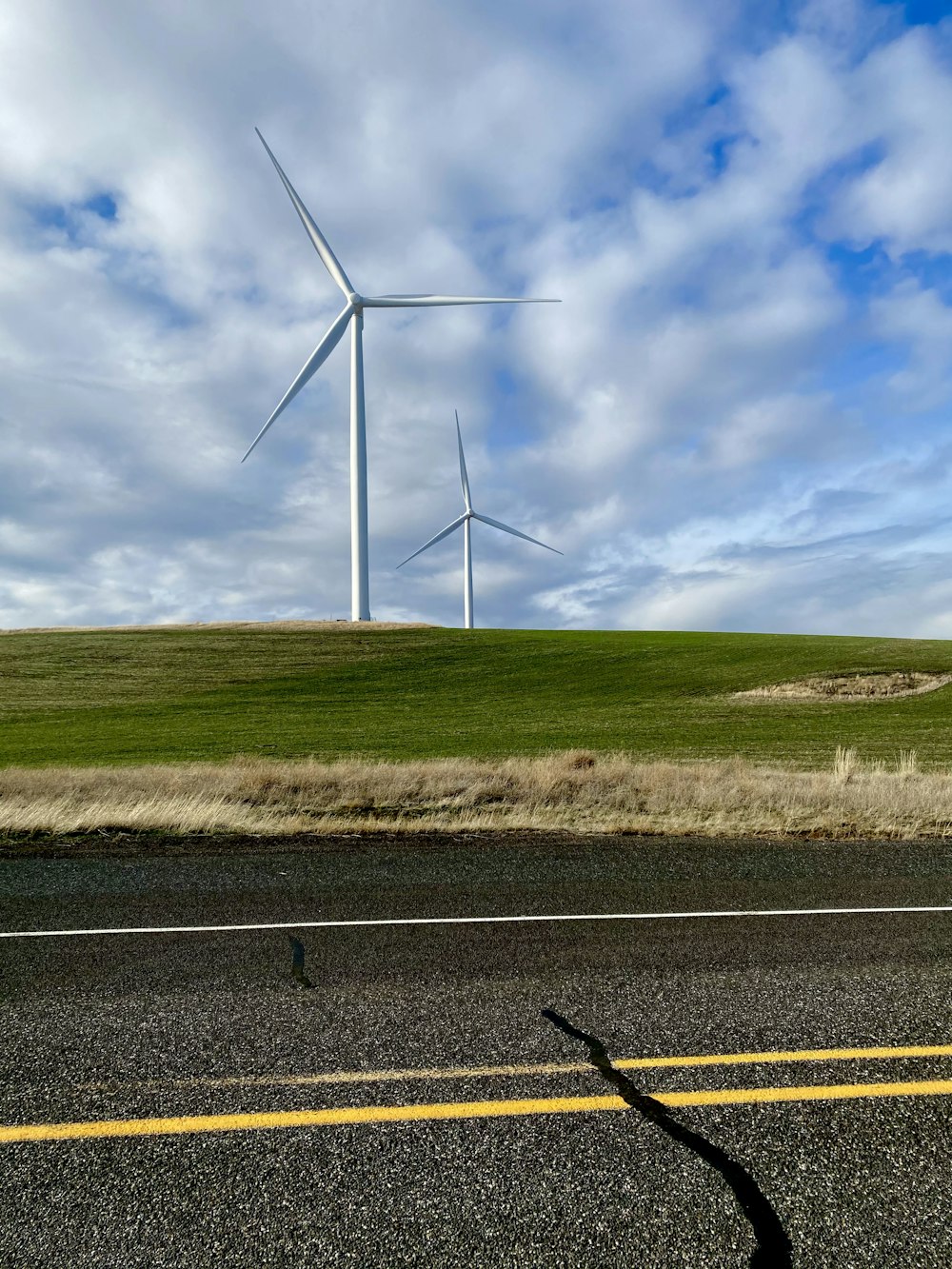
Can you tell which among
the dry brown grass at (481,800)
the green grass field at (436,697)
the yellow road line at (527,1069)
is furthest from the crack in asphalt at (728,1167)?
the green grass field at (436,697)

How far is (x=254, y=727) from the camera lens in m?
35.2

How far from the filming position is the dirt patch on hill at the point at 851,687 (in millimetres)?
45316

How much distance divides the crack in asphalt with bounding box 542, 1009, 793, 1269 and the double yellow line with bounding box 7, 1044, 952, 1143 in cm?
10

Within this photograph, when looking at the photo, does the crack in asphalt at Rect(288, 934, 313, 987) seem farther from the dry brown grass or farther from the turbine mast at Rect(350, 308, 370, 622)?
the turbine mast at Rect(350, 308, 370, 622)

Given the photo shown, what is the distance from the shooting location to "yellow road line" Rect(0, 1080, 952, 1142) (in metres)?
4.45

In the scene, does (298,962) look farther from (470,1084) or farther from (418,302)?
(418,302)

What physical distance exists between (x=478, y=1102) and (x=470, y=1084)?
0.22m

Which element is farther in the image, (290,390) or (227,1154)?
(290,390)

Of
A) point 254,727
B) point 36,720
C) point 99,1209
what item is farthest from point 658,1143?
point 36,720

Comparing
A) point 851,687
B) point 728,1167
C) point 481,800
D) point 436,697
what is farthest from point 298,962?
point 851,687

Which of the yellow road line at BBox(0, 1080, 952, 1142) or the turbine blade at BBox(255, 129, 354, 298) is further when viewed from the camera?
the turbine blade at BBox(255, 129, 354, 298)

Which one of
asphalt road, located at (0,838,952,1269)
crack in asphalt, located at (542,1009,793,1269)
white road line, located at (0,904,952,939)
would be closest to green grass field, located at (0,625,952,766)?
white road line, located at (0,904,952,939)

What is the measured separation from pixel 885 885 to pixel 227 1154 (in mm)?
8782

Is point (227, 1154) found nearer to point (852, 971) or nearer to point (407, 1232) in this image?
point (407, 1232)
